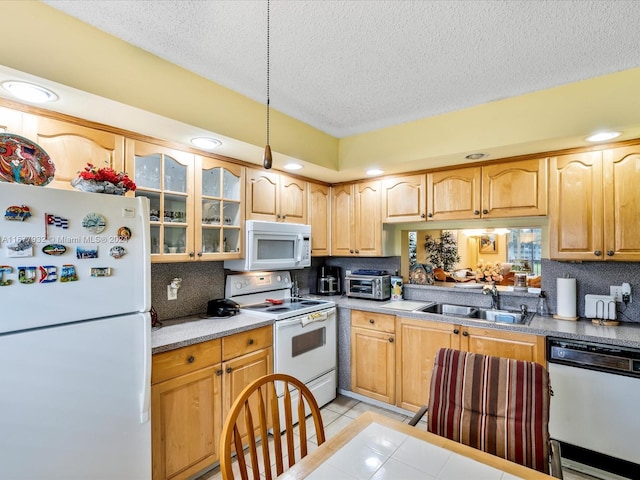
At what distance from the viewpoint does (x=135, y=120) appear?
6.31 feet

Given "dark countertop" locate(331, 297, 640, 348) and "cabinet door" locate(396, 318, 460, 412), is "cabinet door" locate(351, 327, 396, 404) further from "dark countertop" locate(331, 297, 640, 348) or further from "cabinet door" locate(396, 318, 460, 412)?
"dark countertop" locate(331, 297, 640, 348)

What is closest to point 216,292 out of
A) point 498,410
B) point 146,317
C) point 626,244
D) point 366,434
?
point 146,317

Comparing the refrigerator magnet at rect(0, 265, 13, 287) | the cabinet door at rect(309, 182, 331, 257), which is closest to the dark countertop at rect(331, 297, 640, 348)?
the cabinet door at rect(309, 182, 331, 257)

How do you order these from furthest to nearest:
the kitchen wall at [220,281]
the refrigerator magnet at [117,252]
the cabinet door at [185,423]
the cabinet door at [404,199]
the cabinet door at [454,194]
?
the cabinet door at [404,199] < the cabinet door at [454,194] < the kitchen wall at [220,281] < the cabinet door at [185,423] < the refrigerator magnet at [117,252]

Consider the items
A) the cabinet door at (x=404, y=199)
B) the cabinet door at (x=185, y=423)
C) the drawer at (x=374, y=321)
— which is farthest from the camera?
the cabinet door at (x=404, y=199)

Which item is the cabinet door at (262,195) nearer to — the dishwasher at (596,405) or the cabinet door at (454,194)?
the cabinet door at (454,194)

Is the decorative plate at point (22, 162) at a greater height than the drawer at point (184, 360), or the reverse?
the decorative plate at point (22, 162)

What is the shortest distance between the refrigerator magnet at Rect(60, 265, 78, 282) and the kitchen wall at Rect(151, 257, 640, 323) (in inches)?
A: 38.6

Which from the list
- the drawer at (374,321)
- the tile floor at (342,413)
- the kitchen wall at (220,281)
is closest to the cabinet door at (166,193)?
the kitchen wall at (220,281)

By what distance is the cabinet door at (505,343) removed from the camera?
2.26m

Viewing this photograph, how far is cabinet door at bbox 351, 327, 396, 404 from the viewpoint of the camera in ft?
9.54

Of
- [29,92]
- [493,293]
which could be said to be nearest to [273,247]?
[29,92]

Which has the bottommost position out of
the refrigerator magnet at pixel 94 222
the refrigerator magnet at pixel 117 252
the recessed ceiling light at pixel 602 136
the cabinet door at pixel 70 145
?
the refrigerator magnet at pixel 117 252

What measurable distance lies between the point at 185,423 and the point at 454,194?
8.47 feet
